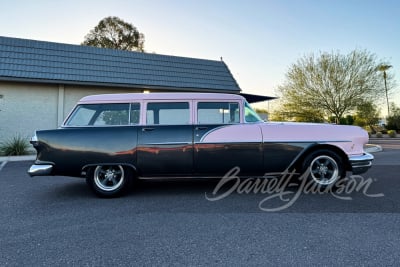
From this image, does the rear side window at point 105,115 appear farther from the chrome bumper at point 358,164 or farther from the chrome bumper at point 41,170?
the chrome bumper at point 358,164

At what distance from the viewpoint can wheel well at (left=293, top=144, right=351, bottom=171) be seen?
450cm

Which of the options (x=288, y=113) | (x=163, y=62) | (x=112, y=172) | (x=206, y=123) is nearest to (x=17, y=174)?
(x=112, y=172)

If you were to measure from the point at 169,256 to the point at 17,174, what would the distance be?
5.95 meters

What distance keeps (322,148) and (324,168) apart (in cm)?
36

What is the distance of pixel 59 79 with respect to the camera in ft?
35.1

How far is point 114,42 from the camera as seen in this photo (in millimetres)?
30656

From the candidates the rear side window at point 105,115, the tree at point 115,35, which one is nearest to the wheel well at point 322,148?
the rear side window at point 105,115

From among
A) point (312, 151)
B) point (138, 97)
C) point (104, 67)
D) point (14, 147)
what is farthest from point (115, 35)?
point (312, 151)

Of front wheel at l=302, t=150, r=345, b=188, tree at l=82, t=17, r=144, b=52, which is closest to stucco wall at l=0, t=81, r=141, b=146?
front wheel at l=302, t=150, r=345, b=188

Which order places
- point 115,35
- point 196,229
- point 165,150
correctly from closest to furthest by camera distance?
point 196,229
point 165,150
point 115,35

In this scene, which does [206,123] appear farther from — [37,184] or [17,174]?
[17,174]

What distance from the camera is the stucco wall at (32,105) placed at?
10.7m

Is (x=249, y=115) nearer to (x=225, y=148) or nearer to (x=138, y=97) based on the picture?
(x=225, y=148)

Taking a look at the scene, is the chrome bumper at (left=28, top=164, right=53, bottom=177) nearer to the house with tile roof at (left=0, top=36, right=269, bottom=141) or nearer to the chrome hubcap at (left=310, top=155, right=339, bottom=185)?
the chrome hubcap at (left=310, top=155, right=339, bottom=185)
